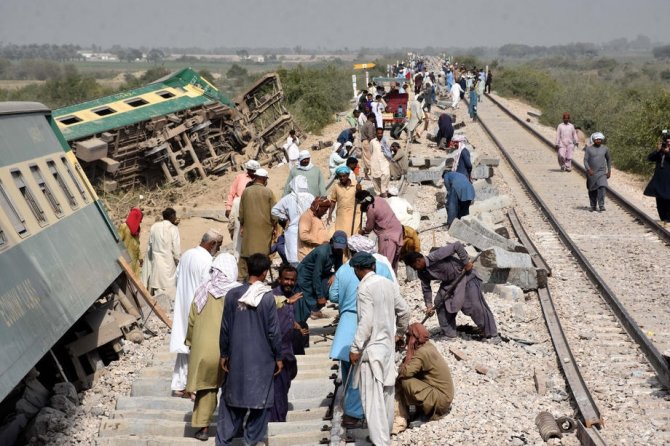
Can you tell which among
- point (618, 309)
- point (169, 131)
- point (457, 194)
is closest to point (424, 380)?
point (618, 309)

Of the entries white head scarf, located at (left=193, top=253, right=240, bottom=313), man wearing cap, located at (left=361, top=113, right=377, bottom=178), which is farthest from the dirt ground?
white head scarf, located at (left=193, top=253, right=240, bottom=313)

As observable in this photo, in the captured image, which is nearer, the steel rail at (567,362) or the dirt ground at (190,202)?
the steel rail at (567,362)

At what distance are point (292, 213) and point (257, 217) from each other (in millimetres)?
423

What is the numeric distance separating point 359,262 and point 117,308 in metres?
5.40

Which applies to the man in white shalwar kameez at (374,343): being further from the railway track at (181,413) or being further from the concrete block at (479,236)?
the concrete block at (479,236)

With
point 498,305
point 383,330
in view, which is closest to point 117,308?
point 498,305

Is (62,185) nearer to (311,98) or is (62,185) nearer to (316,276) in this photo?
(316,276)

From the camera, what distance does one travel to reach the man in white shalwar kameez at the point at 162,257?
11.6 metres

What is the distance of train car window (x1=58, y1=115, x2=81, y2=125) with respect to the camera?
21141 millimetres

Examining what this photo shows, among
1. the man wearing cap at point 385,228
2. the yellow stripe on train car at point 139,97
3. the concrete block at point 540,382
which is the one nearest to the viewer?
the concrete block at point 540,382

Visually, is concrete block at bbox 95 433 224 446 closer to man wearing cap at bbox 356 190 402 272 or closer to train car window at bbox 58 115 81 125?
man wearing cap at bbox 356 190 402 272

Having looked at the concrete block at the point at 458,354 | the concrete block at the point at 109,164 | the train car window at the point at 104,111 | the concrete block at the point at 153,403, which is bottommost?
the concrete block at the point at 109,164

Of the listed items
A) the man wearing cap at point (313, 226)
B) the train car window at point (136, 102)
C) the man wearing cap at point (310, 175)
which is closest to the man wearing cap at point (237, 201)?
the man wearing cap at point (310, 175)

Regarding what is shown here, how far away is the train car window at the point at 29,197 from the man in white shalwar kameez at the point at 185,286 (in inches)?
90.2
